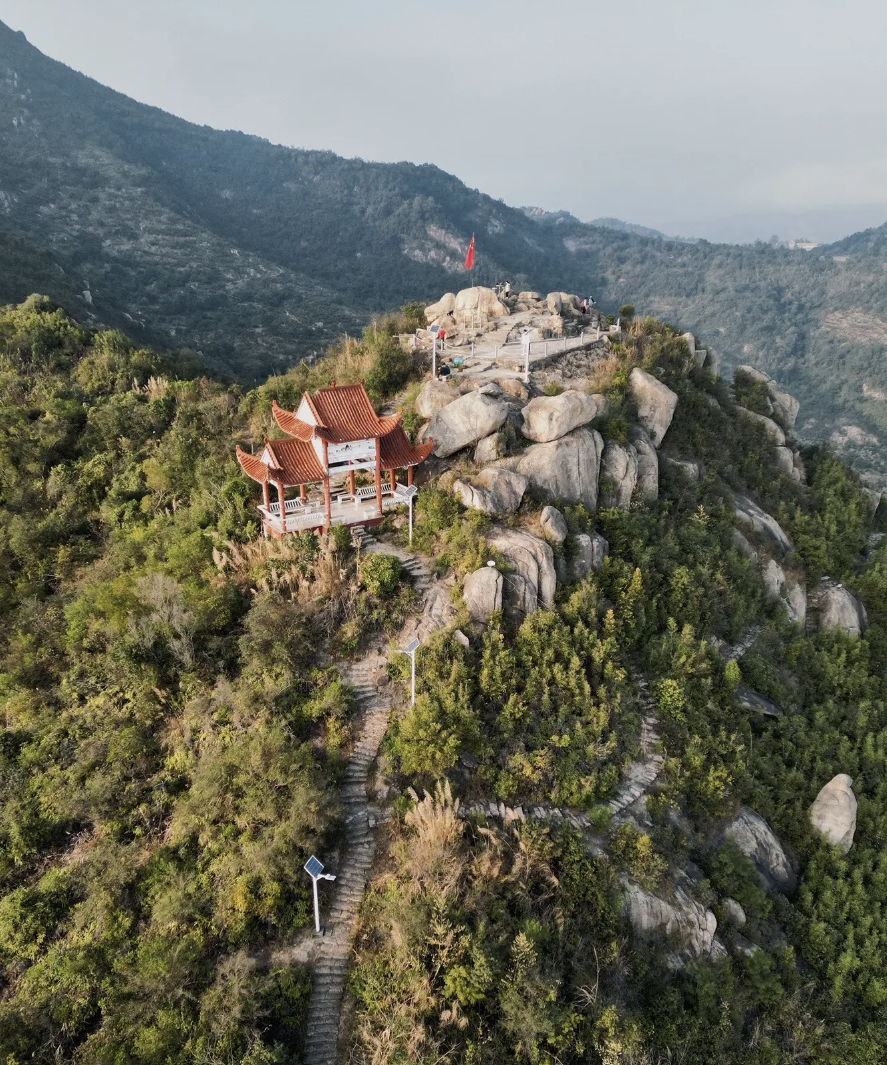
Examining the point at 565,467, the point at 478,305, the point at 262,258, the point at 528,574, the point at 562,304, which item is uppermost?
the point at 262,258

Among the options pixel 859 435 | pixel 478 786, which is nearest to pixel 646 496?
pixel 478 786

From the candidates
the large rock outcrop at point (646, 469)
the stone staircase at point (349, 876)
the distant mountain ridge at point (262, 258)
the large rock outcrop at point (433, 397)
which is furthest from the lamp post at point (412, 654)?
the distant mountain ridge at point (262, 258)

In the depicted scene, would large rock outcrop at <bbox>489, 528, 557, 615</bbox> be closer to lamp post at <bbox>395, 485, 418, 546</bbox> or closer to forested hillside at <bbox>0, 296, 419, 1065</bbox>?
lamp post at <bbox>395, 485, 418, 546</bbox>

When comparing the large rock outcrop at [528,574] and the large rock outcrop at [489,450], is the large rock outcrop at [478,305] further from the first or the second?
the large rock outcrop at [528,574]

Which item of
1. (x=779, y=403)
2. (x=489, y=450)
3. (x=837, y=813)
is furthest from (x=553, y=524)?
(x=779, y=403)

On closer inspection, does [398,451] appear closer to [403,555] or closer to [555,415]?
[403,555]
